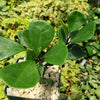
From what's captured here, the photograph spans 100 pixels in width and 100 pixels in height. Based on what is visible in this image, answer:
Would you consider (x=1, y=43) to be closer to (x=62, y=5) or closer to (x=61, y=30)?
(x=61, y=30)

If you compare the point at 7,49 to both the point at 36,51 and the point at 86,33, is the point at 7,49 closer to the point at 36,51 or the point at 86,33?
the point at 36,51

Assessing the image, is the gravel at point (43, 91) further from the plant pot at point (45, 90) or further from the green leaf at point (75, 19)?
the green leaf at point (75, 19)

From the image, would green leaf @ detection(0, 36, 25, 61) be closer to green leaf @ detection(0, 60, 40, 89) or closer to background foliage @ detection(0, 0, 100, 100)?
green leaf @ detection(0, 60, 40, 89)

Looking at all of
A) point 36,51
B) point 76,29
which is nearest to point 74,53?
point 76,29

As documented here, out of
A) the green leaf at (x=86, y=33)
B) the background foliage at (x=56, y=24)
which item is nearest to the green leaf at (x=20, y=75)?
the green leaf at (x=86, y=33)

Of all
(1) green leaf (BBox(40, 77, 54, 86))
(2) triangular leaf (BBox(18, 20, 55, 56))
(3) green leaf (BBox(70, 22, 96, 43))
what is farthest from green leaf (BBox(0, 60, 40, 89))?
(1) green leaf (BBox(40, 77, 54, 86))

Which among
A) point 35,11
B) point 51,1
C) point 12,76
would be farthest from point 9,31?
point 12,76
